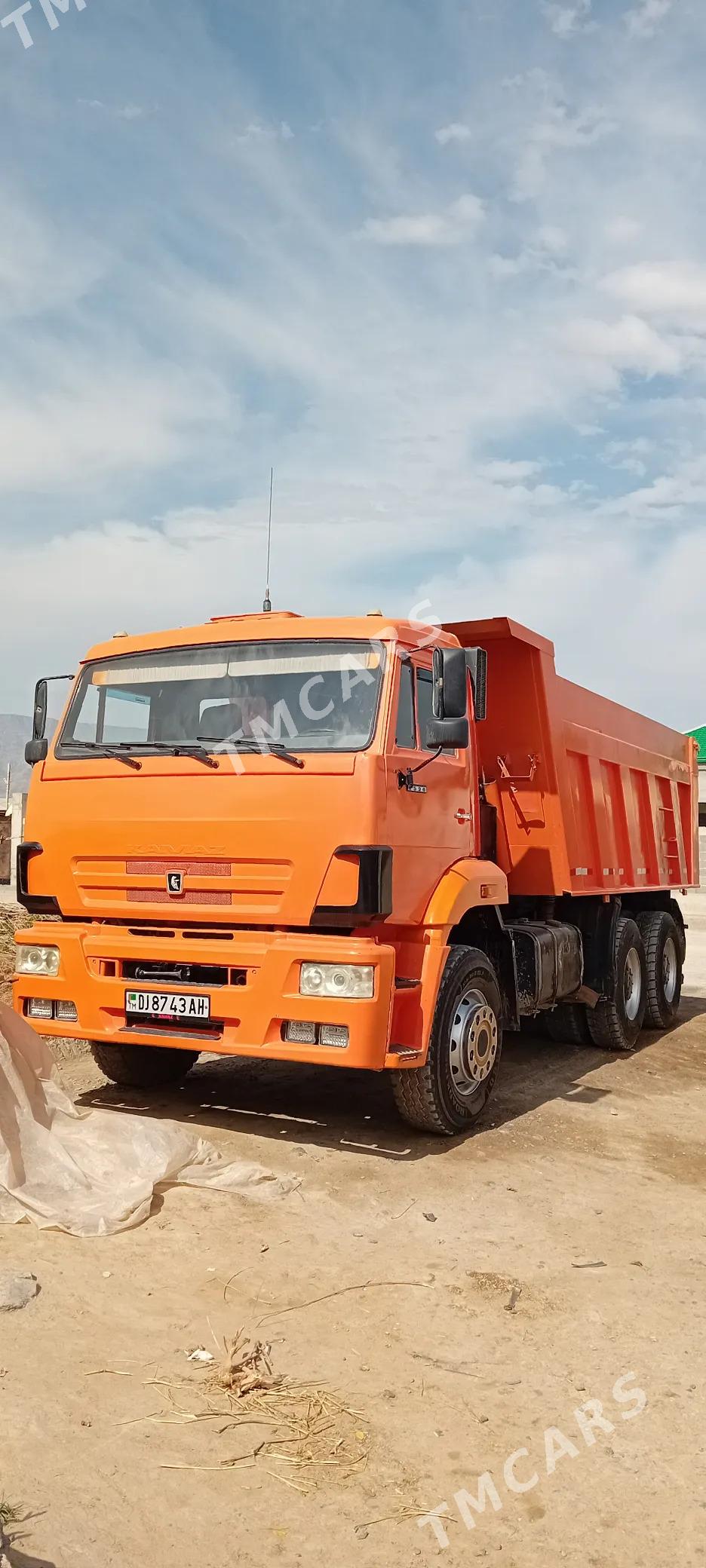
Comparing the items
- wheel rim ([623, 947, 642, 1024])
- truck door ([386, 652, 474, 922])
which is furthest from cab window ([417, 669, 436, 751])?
wheel rim ([623, 947, 642, 1024])

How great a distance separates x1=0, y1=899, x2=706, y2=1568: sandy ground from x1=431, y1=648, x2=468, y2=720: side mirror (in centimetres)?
219

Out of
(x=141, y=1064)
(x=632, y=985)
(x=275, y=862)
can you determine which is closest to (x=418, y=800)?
(x=275, y=862)

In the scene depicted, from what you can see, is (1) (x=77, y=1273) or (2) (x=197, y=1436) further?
(1) (x=77, y=1273)

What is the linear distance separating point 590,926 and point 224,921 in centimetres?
427

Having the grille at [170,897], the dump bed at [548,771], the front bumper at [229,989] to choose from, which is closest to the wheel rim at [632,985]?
the dump bed at [548,771]

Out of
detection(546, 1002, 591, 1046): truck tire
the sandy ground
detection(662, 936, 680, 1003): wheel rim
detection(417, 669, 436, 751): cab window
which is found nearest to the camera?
the sandy ground

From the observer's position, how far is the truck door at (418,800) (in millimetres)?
5641

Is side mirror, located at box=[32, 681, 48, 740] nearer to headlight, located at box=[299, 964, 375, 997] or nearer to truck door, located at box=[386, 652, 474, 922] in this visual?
truck door, located at box=[386, 652, 474, 922]

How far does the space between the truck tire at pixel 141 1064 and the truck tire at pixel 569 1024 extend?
339 centimetres

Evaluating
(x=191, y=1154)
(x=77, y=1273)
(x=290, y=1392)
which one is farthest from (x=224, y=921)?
(x=290, y=1392)

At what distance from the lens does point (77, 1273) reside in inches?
165

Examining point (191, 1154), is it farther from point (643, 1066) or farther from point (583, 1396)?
point (643, 1066)

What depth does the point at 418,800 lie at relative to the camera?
231 inches

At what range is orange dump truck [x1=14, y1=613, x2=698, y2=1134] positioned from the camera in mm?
5441
